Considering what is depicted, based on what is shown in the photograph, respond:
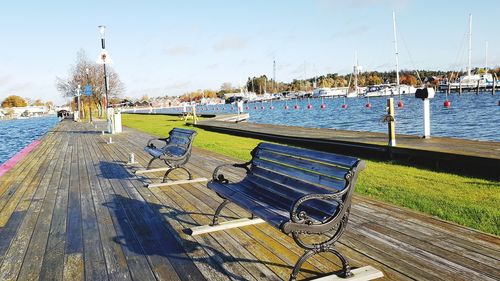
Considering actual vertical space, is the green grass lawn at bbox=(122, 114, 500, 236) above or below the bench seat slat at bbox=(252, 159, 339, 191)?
below

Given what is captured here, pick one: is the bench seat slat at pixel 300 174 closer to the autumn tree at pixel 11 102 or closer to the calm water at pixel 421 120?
the calm water at pixel 421 120

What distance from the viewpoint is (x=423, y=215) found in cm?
505

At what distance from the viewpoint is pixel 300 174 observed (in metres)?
4.12

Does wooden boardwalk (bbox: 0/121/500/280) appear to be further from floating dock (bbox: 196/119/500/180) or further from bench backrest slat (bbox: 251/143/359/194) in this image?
floating dock (bbox: 196/119/500/180)

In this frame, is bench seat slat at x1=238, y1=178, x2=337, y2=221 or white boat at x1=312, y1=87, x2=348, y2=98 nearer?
bench seat slat at x1=238, y1=178, x2=337, y2=221

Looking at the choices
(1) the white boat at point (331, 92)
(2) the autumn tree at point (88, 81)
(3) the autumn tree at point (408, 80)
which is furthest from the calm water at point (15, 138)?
(3) the autumn tree at point (408, 80)

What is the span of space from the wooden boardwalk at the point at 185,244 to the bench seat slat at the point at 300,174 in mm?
693

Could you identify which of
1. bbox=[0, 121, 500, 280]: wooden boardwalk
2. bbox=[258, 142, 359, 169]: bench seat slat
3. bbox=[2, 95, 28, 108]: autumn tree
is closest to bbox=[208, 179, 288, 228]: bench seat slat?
bbox=[0, 121, 500, 280]: wooden boardwalk

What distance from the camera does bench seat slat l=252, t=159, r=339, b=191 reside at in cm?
364

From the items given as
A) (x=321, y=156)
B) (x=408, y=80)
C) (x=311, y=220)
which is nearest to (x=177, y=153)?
(x=321, y=156)

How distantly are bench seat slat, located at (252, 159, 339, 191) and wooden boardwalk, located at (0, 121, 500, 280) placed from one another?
69cm

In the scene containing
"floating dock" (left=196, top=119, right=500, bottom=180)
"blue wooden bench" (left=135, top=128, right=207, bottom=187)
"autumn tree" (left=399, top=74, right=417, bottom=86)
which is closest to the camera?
"blue wooden bench" (left=135, top=128, right=207, bottom=187)

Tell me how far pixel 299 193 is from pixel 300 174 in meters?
0.23

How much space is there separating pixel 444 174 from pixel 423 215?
342cm
